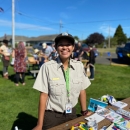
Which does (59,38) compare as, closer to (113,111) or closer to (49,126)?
(49,126)

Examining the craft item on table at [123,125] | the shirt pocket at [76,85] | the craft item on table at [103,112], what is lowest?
the craft item on table at [123,125]

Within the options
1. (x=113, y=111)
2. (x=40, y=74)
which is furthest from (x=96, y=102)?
(x=40, y=74)

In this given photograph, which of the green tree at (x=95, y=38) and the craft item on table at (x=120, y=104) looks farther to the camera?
the green tree at (x=95, y=38)

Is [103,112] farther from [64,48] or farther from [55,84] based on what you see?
[64,48]

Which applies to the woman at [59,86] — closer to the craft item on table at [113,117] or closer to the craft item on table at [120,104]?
the craft item on table at [113,117]

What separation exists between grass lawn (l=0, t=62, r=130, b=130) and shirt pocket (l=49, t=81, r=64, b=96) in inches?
85.2

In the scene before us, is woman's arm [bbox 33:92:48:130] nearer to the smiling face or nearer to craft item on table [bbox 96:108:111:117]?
the smiling face

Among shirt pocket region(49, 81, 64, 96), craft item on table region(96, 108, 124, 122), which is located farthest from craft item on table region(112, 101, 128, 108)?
shirt pocket region(49, 81, 64, 96)

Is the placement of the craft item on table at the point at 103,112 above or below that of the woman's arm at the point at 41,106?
below

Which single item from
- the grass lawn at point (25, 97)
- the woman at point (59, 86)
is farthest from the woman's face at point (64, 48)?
the grass lawn at point (25, 97)

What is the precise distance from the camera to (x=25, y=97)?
5402 mm

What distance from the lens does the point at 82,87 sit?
2.04 m

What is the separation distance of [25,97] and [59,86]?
12.7 ft

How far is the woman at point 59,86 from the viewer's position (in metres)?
1.78
